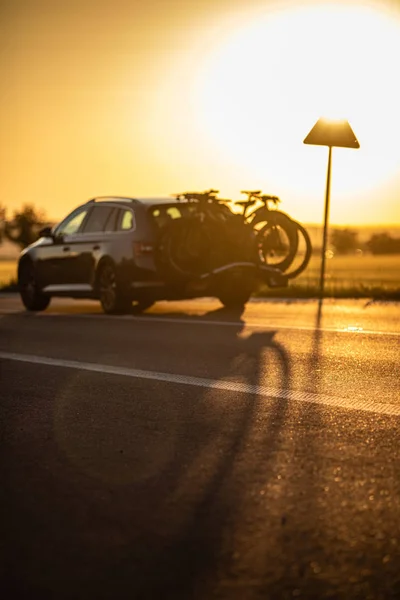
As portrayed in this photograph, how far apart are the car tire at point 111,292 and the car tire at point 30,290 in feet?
7.18

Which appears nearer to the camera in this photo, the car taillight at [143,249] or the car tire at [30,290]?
the car taillight at [143,249]

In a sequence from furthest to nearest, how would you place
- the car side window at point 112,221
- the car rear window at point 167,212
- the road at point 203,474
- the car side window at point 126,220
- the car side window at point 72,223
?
1. the car side window at point 72,223
2. the car side window at point 112,221
3. the car side window at point 126,220
4. the car rear window at point 167,212
5. the road at point 203,474

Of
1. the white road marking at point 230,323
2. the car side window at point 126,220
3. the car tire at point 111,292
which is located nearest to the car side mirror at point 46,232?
the white road marking at point 230,323

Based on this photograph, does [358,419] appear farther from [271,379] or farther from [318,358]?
[318,358]

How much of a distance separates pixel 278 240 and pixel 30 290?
4677 millimetres

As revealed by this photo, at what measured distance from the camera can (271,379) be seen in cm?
742

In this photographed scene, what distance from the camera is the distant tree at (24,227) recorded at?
132 feet

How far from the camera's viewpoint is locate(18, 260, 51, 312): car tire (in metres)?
16.6

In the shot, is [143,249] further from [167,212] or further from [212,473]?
[212,473]

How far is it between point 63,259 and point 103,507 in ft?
38.9

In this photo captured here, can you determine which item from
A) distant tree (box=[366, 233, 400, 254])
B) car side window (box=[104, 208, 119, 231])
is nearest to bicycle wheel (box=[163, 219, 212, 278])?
car side window (box=[104, 208, 119, 231])

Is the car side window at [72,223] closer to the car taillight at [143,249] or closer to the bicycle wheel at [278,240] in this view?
the car taillight at [143,249]

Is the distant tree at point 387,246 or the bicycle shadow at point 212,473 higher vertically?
the bicycle shadow at point 212,473

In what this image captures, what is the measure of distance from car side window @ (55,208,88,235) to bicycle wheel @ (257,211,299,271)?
305 centimetres
